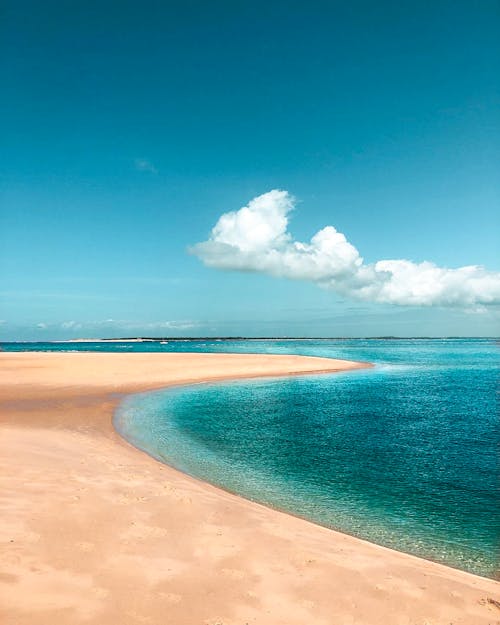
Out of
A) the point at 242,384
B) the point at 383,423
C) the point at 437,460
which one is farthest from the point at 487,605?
the point at 242,384

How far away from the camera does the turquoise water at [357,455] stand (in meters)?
11.4

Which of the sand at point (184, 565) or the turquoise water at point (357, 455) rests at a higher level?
the sand at point (184, 565)

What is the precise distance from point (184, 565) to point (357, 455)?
12.3 m

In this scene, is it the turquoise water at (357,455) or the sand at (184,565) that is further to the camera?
the turquoise water at (357,455)

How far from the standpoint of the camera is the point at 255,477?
15.3 metres

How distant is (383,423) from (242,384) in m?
20.2

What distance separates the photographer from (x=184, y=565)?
775 cm

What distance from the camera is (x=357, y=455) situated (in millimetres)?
18344

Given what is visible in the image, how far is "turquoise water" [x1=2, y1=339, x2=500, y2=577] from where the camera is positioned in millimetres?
11430

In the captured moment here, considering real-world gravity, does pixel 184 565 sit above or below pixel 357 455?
above

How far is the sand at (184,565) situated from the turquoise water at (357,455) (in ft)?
5.33

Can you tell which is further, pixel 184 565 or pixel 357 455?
pixel 357 455

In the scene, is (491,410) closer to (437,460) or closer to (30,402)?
(437,460)

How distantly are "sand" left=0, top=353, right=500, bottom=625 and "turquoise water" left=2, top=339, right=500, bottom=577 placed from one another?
5.33 ft
